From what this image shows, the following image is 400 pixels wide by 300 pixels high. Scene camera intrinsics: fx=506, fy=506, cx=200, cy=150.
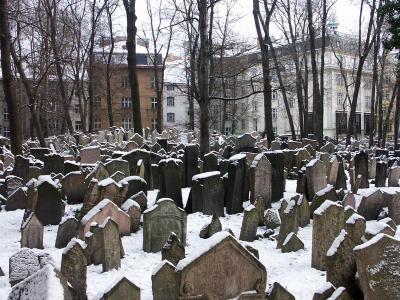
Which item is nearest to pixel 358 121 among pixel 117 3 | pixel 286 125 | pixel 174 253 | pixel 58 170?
pixel 286 125

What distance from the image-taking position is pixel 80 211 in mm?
7520

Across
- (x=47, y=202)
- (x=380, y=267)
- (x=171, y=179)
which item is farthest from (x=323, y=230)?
(x=47, y=202)

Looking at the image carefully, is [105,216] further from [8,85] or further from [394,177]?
[8,85]

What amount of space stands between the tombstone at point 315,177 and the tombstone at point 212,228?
99.5 inches

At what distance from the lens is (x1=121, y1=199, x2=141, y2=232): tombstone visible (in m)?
7.11

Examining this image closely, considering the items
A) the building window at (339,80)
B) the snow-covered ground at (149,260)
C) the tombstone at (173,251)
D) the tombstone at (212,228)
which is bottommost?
the snow-covered ground at (149,260)

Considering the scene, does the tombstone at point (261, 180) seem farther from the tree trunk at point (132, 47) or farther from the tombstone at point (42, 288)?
the tree trunk at point (132, 47)

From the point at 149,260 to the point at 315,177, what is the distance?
12.6ft

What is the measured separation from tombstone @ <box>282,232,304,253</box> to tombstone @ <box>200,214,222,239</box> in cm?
93

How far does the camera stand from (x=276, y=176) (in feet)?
29.6

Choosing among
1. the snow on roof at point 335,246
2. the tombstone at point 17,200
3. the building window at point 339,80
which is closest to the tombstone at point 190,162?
the tombstone at point 17,200

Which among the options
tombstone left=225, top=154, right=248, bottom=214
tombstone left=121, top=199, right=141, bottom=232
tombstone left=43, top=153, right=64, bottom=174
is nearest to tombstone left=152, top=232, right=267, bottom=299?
tombstone left=121, top=199, right=141, bottom=232

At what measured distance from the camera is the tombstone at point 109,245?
18.5ft

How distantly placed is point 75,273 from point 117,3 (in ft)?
82.2
